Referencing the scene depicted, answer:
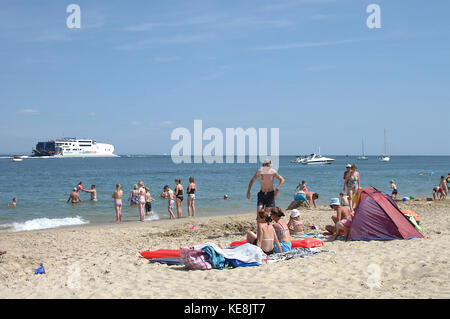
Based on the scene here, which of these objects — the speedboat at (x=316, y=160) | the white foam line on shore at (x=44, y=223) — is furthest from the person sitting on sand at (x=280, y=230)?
the speedboat at (x=316, y=160)

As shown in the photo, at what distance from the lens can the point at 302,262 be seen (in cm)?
657

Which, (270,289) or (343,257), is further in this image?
(343,257)

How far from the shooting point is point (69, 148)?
122500 mm

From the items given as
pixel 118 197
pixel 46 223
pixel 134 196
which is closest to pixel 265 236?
pixel 118 197

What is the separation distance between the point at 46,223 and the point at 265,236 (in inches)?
402

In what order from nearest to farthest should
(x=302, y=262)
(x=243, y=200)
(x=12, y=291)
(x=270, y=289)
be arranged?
(x=270, y=289) < (x=12, y=291) < (x=302, y=262) < (x=243, y=200)

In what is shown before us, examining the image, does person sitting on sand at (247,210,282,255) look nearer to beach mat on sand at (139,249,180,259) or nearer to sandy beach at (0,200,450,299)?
sandy beach at (0,200,450,299)

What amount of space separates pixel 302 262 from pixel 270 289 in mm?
1536

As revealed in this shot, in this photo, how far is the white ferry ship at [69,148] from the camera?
400 feet

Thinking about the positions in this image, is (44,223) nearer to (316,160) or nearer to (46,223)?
(46,223)
